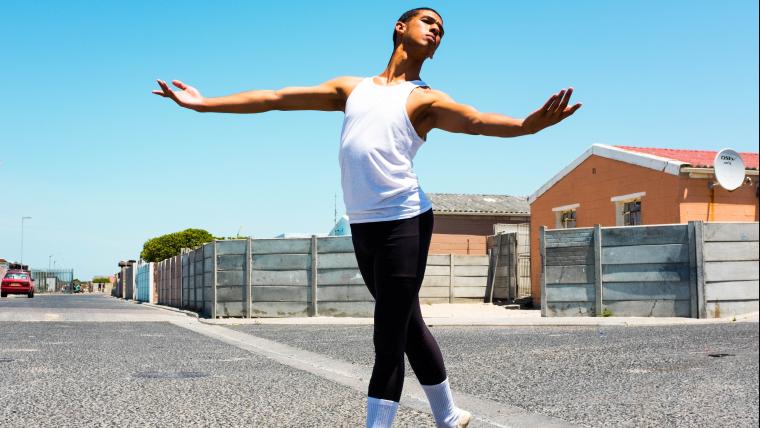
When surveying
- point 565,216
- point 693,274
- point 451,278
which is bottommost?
point 451,278

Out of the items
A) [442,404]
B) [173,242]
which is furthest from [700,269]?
[173,242]

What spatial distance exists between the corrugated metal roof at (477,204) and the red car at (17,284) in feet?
78.6

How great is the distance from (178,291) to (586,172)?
48.0 ft

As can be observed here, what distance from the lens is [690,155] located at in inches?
850

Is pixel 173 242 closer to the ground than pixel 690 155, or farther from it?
closer to the ground

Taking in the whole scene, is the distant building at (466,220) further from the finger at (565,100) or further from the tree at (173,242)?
the tree at (173,242)

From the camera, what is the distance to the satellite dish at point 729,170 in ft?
54.9

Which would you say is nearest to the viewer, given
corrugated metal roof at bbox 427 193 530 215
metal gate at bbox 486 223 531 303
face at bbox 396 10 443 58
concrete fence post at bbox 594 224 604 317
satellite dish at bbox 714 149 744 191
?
face at bbox 396 10 443 58

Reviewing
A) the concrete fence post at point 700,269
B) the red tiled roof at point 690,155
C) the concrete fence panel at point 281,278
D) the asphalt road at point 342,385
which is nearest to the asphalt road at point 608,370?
the asphalt road at point 342,385

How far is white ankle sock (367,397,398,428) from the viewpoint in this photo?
2721 mm

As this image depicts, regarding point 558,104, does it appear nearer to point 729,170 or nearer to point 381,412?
point 381,412

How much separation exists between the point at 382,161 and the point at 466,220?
33.2 m

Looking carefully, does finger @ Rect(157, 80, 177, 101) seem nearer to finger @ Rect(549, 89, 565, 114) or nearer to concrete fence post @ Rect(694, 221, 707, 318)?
finger @ Rect(549, 89, 565, 114)

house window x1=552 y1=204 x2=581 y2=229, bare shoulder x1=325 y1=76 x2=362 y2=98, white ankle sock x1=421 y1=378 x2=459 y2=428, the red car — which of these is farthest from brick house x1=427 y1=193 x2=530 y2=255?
bare shoulder x1=325 y1=76 x2=362 y2=98
